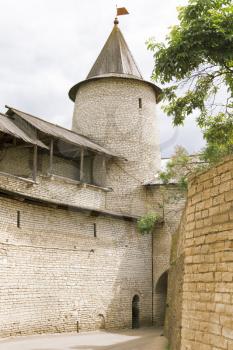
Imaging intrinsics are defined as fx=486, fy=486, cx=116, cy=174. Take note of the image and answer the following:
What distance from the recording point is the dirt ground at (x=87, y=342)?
38.9 ft

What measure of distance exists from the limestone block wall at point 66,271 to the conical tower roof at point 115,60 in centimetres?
745

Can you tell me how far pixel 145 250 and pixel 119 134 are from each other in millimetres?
5255

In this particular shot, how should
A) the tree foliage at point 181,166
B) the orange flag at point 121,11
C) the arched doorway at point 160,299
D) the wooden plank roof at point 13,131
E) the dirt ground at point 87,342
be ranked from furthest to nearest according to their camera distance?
the orange flag at point 121,11
the arched doorway at point 160,299
the tree foliage at point 181,166
the wooden plank roof at point 13,131
the dirt ground at point 87,342

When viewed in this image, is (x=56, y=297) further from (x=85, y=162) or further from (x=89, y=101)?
(x=89, y=101)

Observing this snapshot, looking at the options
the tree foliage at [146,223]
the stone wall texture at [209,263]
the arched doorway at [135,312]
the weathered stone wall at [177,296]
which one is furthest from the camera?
the arched doorway at [135,312]

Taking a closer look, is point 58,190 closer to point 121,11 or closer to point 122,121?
point 122,121

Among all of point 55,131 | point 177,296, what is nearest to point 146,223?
point 55,131

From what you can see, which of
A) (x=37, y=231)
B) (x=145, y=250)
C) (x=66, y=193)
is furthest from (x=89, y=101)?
(x=37, y=231)

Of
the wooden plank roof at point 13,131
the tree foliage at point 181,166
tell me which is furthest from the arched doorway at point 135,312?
the wooden plank roof at point 13,131

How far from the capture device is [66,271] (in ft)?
50.6

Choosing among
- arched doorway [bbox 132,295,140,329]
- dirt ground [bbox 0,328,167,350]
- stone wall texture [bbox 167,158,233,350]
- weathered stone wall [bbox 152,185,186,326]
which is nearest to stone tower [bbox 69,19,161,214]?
weathered stone wall [bbox 152,185,186,326]

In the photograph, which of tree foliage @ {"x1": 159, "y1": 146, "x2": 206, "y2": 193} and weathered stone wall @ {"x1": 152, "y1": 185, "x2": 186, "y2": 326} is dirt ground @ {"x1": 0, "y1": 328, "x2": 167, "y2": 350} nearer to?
weathered stone wall @ {"x1": 152, "y1": 185, "x2": 186, "y2": 326}

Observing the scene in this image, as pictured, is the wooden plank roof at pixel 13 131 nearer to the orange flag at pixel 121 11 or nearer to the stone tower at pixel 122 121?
the stone tower at pixel 122 121

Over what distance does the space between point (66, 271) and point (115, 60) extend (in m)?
11.1
